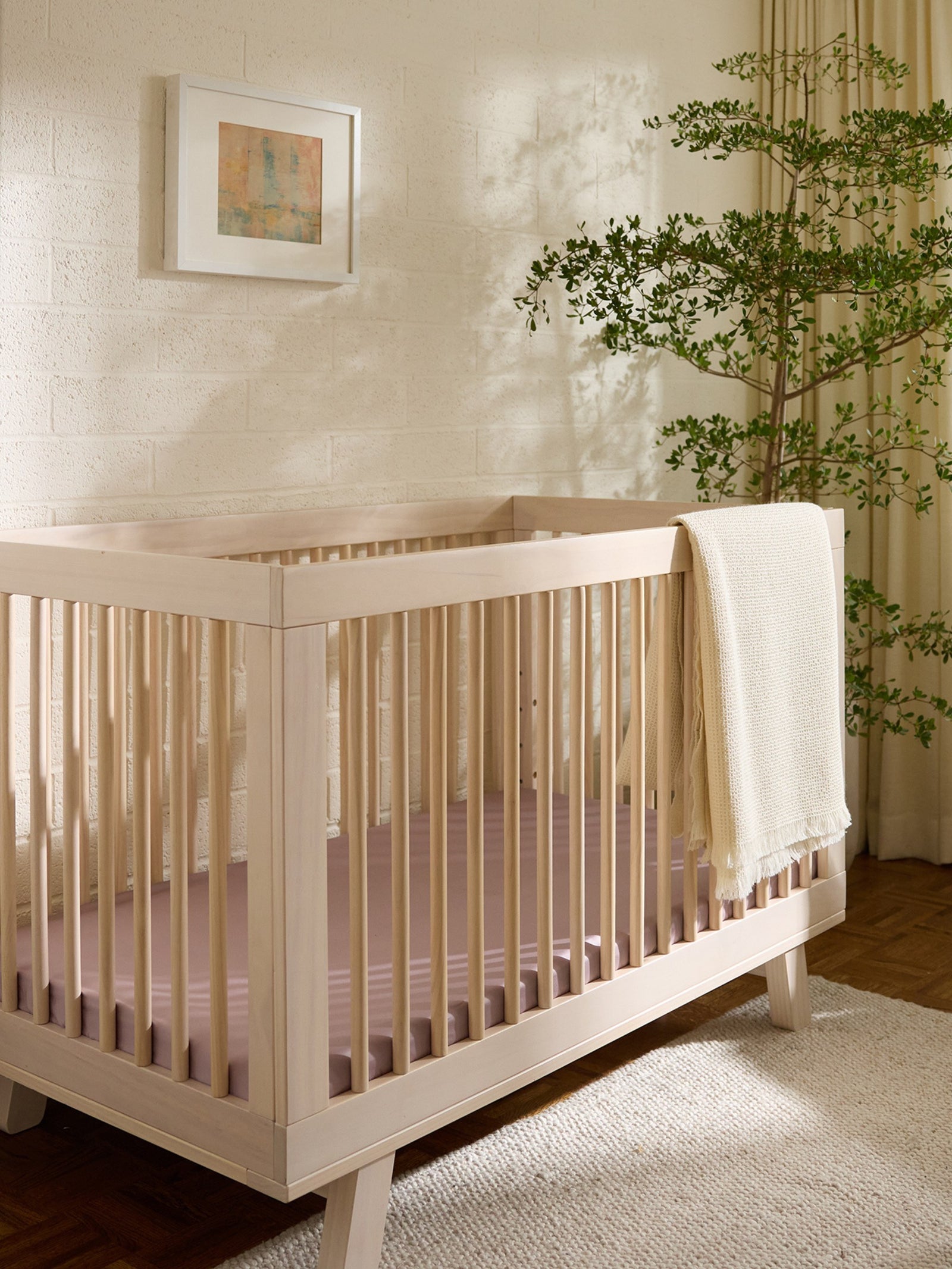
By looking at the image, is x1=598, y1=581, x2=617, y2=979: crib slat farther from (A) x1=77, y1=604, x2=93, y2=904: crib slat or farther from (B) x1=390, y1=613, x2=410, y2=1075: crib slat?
(A) x1=77, y1=604, x2=93, y2=904: crib slat

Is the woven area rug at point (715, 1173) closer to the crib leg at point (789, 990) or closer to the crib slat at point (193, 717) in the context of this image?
the crib leg at point (789, 990)

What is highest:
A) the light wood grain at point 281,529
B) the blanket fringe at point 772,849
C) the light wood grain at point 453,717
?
the light wood grain at point 281,529

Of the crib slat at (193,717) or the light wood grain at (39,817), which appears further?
the crib slat at (193,717)

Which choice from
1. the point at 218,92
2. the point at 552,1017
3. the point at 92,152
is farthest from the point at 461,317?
the point at 552,1017

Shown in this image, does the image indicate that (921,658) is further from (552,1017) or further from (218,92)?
(218,92)

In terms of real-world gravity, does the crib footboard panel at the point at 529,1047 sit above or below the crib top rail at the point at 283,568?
below

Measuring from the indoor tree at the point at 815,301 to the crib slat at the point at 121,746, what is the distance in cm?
109

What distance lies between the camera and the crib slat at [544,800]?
1626 millimetres

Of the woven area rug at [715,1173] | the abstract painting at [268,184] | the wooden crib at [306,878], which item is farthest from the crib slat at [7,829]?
the abstract painting at [268,184]

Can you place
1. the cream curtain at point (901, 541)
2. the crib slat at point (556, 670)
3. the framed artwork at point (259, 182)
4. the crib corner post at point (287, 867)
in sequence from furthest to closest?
1. the cream curtain at point (901, 541)
2. the framed artwork at point (259, 182)
3. the crib slat at point (556, 670)
4. the crib corner post at point (287, 867)

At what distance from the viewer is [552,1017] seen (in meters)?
Result: 1.69

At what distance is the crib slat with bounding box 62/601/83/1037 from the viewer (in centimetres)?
156

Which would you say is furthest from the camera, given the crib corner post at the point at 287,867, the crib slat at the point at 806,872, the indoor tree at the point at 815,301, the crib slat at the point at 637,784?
the indoor tree at the point at 815,301

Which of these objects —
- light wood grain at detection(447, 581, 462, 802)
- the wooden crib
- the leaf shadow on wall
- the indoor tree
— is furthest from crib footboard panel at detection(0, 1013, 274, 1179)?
the indoor tree
